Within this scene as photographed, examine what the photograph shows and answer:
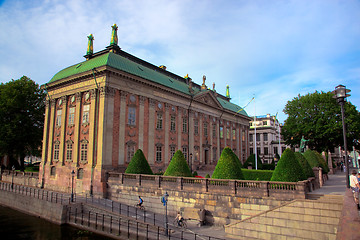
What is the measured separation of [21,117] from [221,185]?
35539 millimetres

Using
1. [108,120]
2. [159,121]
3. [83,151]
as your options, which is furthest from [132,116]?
[83,151]

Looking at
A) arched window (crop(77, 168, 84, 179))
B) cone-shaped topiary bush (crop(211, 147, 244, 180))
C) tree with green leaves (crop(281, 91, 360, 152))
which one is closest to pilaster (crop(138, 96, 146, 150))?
arched window (crop(77, 168, 84, 179))

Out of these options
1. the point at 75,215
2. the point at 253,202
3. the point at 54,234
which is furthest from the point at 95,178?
the point at 253,202

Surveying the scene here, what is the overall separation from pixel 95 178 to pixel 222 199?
1447cm

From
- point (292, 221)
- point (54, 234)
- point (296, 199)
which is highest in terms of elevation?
point (296, 199)

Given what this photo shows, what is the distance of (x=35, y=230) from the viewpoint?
66.0ft

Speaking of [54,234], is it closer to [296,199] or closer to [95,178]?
[95,178]

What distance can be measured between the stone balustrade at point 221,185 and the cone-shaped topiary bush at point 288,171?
2.63ft

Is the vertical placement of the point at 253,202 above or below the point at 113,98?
below

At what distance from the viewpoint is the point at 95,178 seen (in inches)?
1064

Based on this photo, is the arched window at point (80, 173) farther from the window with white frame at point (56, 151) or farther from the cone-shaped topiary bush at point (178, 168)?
the cone-shaped topiary bush at point (178, 168)

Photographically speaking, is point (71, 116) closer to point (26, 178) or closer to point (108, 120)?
point (108, 120)

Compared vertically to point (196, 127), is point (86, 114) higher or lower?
higher

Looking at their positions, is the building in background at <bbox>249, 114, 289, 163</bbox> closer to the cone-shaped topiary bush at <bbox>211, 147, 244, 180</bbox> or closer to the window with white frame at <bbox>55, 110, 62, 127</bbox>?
the cone-shaped topiary bush at <bbox>211, 147, 244, 180</bbox>
